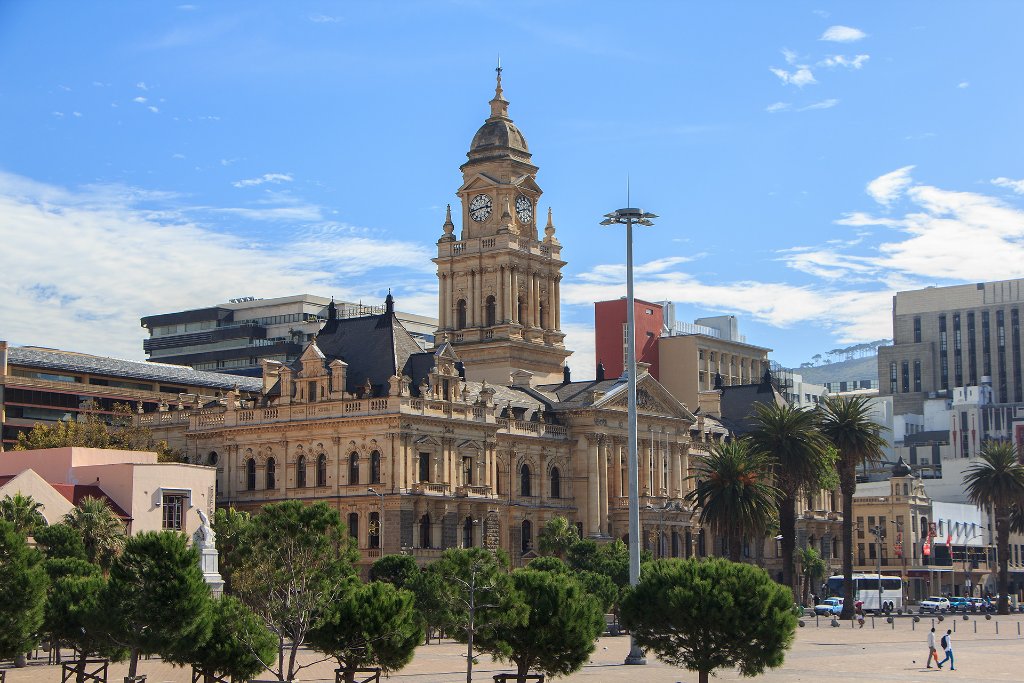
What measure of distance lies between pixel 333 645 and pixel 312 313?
476ft

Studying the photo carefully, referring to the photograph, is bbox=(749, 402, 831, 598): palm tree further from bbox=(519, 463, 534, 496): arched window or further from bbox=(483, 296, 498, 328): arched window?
bbox=(483, 296, 498, 328): arched window

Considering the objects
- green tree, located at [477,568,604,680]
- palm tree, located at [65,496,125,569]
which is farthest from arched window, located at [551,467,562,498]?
green tree, located at [477,568,604,680]

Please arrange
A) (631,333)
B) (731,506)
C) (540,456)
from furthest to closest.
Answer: (540,456)
(731,506)
(631,333)

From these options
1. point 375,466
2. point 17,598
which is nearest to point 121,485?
point 375,466

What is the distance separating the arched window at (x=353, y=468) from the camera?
110750 millimetres

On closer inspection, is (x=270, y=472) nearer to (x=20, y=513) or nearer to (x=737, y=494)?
(x=737, y=494)

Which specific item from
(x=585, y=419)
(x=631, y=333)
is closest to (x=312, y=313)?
(x=585, y=419)

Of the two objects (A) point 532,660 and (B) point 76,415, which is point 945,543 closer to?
(B) point 76,415

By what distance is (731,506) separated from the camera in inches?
4294

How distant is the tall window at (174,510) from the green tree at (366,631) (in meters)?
41.9

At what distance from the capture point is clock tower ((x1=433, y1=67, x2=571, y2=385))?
465 ft

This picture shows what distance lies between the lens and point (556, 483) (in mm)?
128500

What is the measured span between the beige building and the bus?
66.5 metres

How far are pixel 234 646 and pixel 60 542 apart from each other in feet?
82.8
